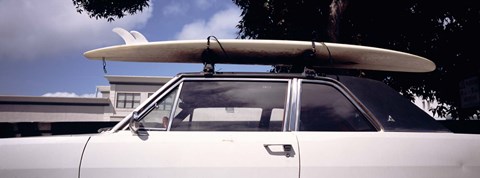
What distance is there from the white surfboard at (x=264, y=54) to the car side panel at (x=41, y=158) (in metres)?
0.93

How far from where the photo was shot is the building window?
2936 cm

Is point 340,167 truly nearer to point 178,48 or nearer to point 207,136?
point 207,136

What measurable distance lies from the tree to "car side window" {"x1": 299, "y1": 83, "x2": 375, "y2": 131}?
502cm

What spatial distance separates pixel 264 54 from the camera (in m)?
2.65

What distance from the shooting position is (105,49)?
102 inches

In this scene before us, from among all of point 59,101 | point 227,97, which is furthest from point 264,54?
point 59,101

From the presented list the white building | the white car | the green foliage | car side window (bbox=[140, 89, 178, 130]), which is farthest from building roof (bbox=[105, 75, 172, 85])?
the white car

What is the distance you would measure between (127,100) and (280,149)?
29690mm

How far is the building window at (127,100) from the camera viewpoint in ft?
96.3

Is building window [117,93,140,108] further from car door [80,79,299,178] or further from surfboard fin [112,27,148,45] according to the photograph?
car door [80,79,299,178]

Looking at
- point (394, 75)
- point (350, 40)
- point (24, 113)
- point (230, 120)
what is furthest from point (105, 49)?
point (24, 113)

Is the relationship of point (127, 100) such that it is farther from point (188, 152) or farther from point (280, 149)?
point (280, 149)

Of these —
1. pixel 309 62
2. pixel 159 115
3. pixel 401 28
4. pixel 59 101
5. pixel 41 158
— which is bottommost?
pixel 59 101

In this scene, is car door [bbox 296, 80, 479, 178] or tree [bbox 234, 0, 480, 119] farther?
tree [bbox 234, 0, 480, 119]
